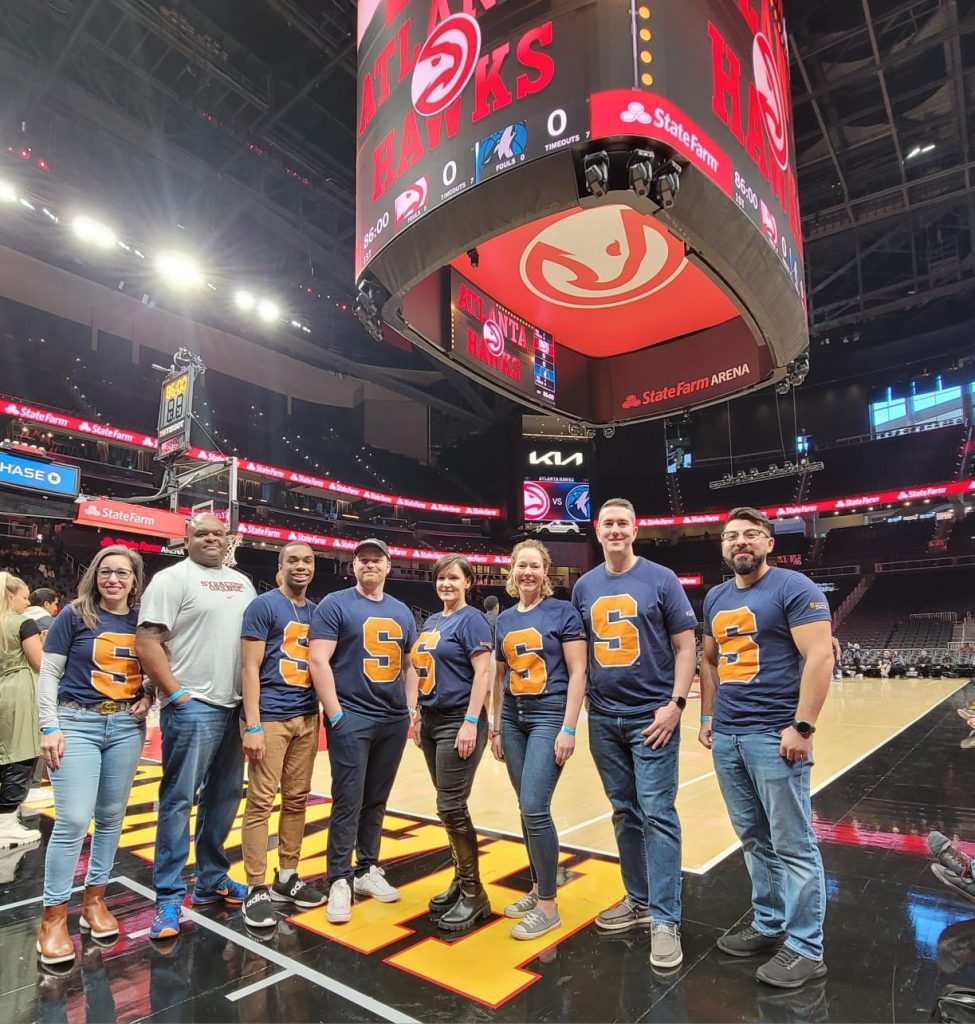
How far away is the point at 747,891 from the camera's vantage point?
Result: 3209 millimetres

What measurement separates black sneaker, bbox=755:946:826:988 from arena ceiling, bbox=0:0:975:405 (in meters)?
11.1

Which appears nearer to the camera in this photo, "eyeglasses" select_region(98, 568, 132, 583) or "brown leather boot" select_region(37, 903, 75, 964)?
"brown leather boot" select_region(37, 903, 75, 964)

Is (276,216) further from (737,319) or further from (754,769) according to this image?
(754,769)

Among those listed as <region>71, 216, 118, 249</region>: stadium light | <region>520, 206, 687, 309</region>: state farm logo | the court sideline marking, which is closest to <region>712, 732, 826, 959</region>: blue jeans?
the court sideline marking

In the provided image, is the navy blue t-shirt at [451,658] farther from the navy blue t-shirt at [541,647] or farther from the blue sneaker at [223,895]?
the blue sneaker at [223,895]

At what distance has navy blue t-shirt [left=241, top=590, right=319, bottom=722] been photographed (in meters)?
3.13

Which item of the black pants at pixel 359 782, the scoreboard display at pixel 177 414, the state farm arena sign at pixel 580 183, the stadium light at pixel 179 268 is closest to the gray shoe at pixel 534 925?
the black pants at pixel 359 782

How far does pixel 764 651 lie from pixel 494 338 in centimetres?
299

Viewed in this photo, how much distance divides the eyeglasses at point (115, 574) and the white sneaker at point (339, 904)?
1656 millimetres

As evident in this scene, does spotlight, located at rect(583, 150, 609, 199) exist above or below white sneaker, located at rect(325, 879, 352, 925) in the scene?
above

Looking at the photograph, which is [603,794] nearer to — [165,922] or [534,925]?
[534,925]

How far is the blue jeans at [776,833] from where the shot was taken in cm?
240

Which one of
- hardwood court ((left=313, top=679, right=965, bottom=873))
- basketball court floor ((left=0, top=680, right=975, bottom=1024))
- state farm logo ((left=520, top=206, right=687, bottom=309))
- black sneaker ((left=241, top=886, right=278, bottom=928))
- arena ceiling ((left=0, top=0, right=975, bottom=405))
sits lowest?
hardwood court ((left=313, top=679, right=965, bottom=873))

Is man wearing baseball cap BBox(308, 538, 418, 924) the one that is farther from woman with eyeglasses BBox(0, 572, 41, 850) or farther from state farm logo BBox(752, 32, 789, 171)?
state farm logo BBox(752, 32, 789, 171)
